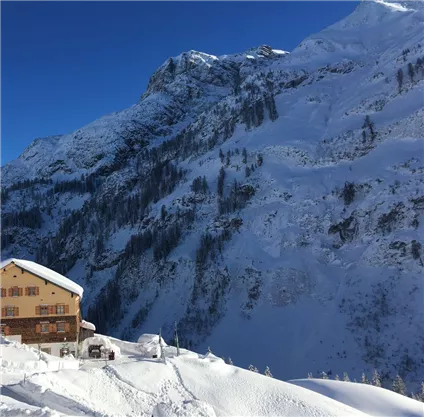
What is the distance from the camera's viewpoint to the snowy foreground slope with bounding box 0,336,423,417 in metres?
20.0

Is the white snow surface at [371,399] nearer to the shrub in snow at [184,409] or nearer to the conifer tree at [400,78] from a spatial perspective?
the shrub in snow at [184,409]

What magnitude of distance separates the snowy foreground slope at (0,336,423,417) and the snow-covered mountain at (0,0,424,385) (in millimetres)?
30508

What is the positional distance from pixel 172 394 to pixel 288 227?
57756 millimetres

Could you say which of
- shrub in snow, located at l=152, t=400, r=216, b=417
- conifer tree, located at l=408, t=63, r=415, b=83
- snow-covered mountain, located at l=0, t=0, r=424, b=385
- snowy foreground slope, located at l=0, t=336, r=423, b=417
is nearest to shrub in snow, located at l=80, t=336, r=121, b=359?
snowy foreground slope, located at l=0, t=336, r=423, b=417

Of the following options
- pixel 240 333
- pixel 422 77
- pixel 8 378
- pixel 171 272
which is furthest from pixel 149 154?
pixel 8 378

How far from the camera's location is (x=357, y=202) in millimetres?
75250

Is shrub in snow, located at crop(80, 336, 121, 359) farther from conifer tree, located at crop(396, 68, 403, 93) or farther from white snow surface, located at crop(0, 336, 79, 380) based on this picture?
conifer tree, located at crop(396, 68, 403, 93)

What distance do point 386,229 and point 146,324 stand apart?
1631 inches

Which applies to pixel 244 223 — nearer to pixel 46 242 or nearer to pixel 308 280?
pixel 308 280

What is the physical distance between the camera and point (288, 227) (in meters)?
78.2

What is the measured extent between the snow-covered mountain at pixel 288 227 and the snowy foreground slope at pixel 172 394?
3051 centimetres

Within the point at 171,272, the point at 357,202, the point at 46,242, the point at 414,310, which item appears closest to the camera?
the point at 414,310

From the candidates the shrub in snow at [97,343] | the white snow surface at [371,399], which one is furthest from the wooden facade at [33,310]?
the white snow surface at [371,399]

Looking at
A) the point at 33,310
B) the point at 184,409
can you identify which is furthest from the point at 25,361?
the point at 33,310
